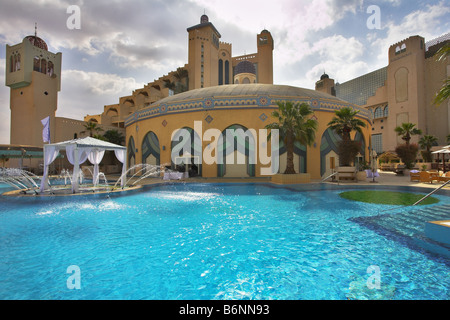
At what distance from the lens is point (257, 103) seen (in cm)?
1783

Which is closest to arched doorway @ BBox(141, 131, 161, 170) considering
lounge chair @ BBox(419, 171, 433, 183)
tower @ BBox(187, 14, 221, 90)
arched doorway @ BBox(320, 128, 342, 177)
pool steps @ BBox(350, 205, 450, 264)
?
arched doorway @ BBox(320, 128, 342, 177)

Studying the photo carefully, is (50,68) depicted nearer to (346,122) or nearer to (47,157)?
(47,157)

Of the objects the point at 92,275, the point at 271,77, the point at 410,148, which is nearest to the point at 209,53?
the point at 271,77

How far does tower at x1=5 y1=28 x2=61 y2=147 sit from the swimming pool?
26.4m

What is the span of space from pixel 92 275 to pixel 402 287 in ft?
13.6

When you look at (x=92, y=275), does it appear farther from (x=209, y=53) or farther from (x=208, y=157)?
(x=209, y=53)

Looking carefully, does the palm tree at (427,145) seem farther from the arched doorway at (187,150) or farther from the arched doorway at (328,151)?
the arched doorway at (187,150)

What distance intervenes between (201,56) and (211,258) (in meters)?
43.4

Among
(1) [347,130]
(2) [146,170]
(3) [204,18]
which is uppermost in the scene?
(3) [204,18]

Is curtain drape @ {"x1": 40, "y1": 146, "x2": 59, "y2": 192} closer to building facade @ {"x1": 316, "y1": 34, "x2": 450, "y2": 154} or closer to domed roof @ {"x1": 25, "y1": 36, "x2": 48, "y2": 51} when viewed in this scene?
domed roof @ {"x1": 25, "y1": 36, "x2": 48, "y2": 51}

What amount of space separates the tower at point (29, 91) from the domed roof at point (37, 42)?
56 centimetres

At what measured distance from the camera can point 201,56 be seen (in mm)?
41562

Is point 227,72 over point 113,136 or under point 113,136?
over

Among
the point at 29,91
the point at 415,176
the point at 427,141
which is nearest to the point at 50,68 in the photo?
the point at 29,91
